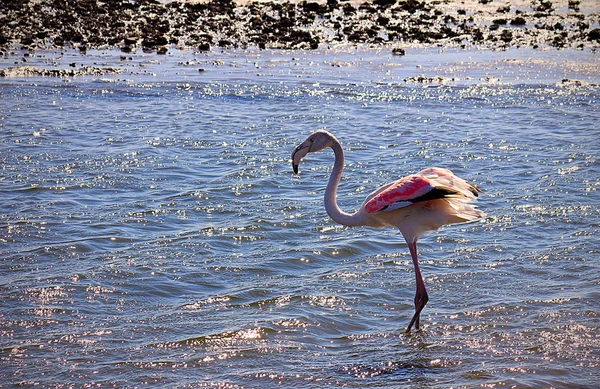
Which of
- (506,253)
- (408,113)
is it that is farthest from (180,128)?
(506,253)

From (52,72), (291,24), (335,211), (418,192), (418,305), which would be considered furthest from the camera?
(291,24)

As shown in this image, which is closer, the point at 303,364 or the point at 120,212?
the point at 303,364

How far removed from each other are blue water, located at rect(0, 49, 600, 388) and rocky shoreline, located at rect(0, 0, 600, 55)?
4444 millimetres

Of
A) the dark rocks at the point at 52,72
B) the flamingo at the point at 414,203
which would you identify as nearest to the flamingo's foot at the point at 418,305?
the flamingo at the point at 414,203

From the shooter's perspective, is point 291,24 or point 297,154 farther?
point 291,24

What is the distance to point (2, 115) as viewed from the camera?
14.5 metres

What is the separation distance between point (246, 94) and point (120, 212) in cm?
703

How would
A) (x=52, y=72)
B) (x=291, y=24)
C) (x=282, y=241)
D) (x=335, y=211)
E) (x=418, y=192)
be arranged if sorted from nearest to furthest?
(x=418, y=192) → (x=335, y=211) → (x=282, y=241) → (x=52, y=72) → (x=291, y=24)

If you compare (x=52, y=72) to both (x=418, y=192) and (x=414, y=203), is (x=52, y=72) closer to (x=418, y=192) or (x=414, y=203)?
(x=414, y=203)

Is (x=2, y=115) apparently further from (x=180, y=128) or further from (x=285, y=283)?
(x=285, y=283)

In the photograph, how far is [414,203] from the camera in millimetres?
7273

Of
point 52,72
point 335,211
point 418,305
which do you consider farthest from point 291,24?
point 418,305

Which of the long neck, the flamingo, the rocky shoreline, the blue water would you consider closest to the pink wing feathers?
the flamingo

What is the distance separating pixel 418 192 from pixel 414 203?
0.95 ft
